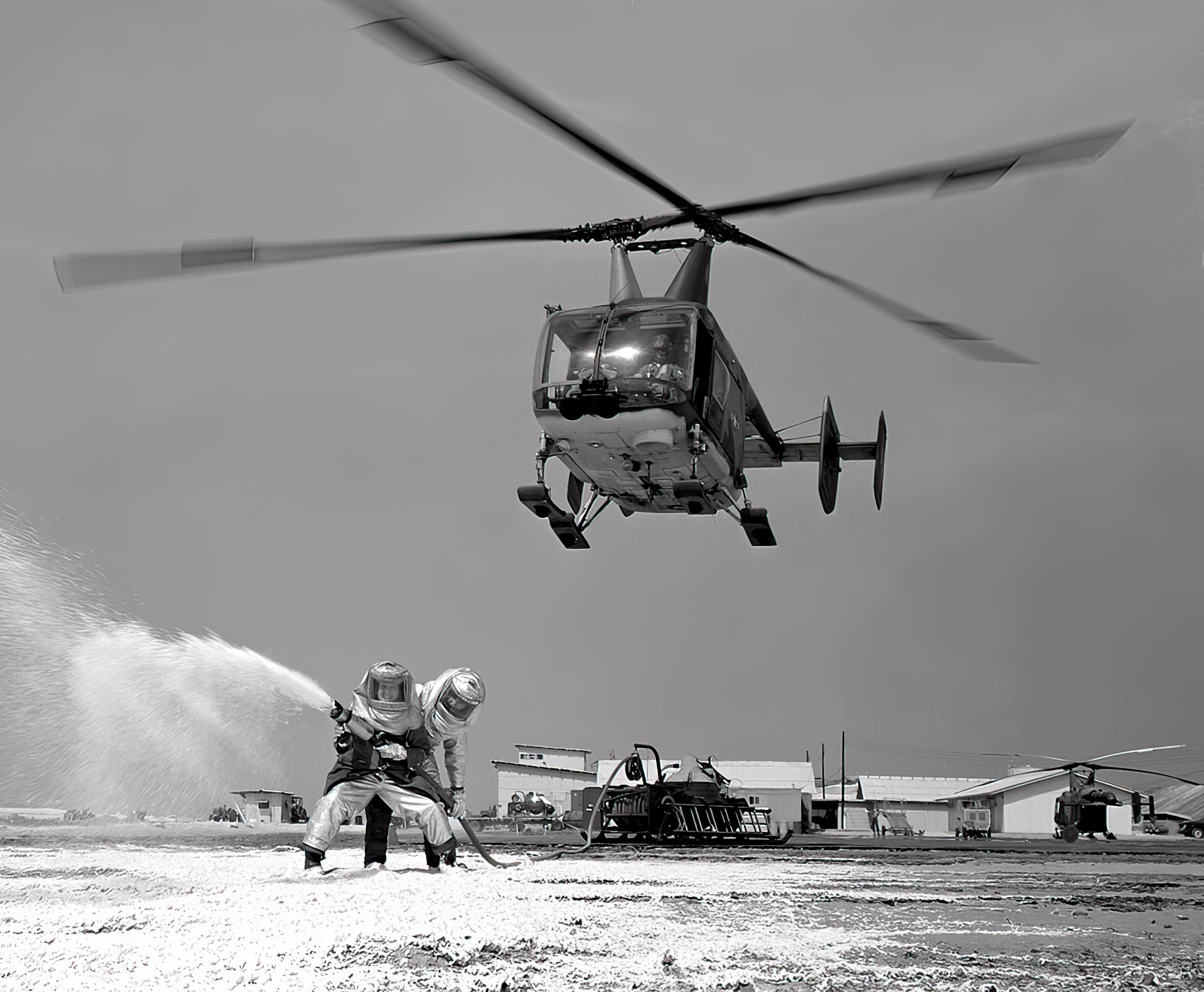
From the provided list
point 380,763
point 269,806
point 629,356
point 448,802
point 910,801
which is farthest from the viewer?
point 910,801

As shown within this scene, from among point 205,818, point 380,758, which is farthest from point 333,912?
point 205,818

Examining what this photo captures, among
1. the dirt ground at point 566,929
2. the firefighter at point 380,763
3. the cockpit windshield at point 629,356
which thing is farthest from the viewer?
the cockpit windshield at point 629,356

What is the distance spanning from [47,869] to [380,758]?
3341 millimetres

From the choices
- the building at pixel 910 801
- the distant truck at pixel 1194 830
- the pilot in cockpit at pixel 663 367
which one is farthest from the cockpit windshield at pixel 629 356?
the building at pixel 910 801

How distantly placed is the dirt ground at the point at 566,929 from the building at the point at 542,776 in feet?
175

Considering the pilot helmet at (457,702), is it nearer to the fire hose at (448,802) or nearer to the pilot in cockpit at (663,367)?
the fire hose at (448,802)

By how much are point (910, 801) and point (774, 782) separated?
1285 centimetres

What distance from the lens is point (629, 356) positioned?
17344mm

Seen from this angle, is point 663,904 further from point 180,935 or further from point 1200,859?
point 1200,859

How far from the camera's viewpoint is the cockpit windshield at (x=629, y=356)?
1706cm

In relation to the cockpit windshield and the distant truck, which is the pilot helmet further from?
the distant truck

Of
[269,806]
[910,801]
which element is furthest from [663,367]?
[910,801]

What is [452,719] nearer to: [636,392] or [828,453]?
[636,392]

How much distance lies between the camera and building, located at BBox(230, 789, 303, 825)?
44875 millimetres
